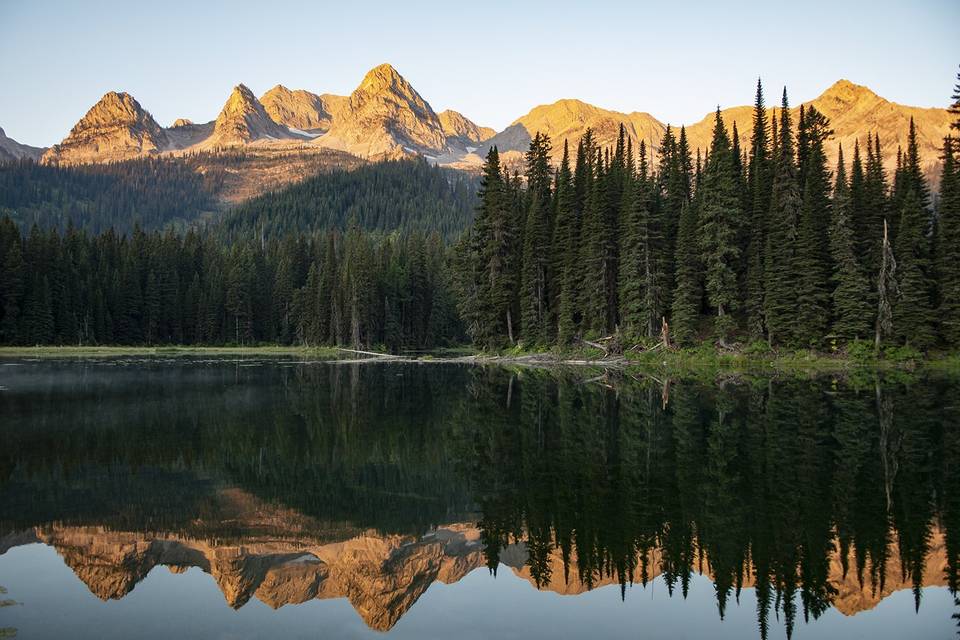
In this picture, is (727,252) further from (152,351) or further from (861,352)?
(152,351)

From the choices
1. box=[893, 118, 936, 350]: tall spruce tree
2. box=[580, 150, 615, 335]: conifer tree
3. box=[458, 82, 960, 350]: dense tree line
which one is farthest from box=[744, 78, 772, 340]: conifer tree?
box=[580, 150, 615, 335]: conifer tree

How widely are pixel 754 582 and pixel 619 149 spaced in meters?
80.1

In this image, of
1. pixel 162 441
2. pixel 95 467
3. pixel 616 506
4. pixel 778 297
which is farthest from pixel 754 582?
pixel 778 297

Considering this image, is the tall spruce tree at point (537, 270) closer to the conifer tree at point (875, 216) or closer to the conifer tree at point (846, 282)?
the conifer tree at point (846, 282)

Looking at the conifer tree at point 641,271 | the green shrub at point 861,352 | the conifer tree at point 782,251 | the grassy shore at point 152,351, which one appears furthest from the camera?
the grassy shore at point 152,351

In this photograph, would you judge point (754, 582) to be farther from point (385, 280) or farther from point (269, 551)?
point (385, 280)

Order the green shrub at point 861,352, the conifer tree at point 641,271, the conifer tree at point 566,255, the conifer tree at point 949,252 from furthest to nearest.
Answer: the conifer tree at point 566,255 → the conifer tree at point 641,271 → the green shrub at point 861,352 → the conifer tree at point 949,252

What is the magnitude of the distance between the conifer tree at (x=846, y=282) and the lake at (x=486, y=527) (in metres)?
30.4

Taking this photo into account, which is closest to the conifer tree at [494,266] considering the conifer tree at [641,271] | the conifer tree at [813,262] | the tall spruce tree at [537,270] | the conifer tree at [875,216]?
the tall spruce tree at [537,270]

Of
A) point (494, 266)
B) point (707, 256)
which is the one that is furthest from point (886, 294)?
point (494, 266)

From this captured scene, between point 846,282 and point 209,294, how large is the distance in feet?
348

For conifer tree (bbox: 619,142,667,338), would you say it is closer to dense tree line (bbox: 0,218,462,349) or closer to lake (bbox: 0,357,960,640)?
lake (bbox: 0,357,960,640)

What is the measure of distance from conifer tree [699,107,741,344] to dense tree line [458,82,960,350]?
14 centimetres

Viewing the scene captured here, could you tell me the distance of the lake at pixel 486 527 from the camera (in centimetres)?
1044
